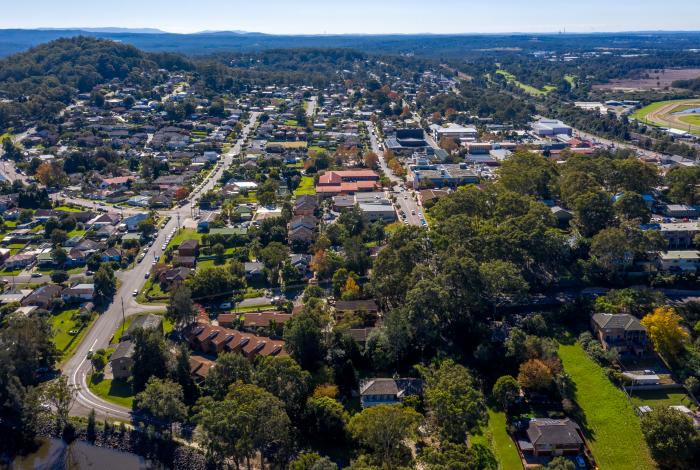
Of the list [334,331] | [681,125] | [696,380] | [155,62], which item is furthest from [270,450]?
[155,62]

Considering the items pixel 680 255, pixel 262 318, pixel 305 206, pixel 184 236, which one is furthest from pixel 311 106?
pixel 680 255

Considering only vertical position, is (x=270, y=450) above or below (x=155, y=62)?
below

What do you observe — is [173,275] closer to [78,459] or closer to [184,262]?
[184,262]

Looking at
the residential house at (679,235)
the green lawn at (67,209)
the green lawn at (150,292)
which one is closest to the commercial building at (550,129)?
the residential house at (679,235)

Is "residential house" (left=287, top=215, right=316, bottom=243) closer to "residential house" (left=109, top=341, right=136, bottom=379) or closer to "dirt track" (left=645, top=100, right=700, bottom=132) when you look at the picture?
"residential house" (left=109, top=341, right=136, bottom=379)

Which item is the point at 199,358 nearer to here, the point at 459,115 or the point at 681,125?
the point at 459,115

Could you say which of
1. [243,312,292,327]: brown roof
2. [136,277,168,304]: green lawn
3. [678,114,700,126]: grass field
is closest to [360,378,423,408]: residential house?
[243,312,292,327]: brown roof

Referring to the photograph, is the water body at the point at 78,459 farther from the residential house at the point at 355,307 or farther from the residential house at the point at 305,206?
the residential house at the point at 305,206
